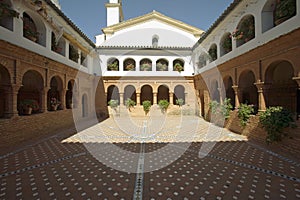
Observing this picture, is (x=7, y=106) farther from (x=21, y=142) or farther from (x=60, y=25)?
(x=60, y=25)

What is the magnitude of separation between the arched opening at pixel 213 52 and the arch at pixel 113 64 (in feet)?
31.0

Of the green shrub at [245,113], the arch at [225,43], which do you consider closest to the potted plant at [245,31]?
the arch at [225,43]

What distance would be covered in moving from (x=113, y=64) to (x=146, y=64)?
3.44 metres

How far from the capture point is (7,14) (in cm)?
682

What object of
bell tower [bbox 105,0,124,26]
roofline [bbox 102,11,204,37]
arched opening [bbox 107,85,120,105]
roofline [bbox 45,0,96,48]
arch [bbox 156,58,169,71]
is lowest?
arched opening [bbox 107,85,120,105]

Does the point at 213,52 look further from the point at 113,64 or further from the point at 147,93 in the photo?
the point at 113,64

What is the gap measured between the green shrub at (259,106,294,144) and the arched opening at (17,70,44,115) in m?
10.7

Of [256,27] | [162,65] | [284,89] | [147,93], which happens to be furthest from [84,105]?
[284,89]

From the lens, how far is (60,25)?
10.8m

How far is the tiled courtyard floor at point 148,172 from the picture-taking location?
3766 mm

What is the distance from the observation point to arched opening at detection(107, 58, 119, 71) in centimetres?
1816

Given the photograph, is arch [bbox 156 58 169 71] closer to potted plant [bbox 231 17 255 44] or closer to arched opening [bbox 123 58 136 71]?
arched opening [bbox 123 58 136 71]

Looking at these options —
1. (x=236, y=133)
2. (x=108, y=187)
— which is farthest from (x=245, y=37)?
(x=108, y=187)

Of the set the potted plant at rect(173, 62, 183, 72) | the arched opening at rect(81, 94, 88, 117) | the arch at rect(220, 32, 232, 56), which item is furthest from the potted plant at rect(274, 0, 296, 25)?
the arched opening at rect(81, 94, 88, 117)
